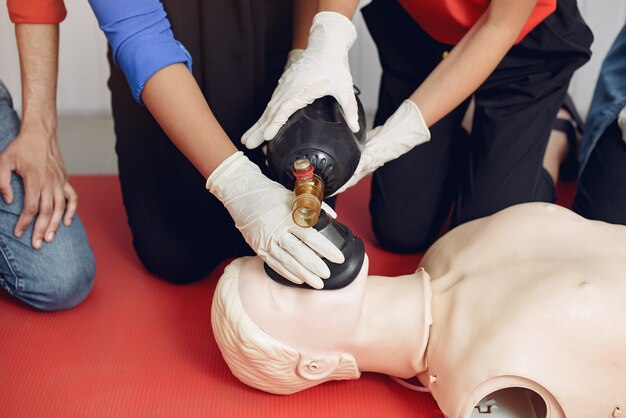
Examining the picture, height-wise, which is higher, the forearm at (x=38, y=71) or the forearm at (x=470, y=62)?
the forearm at (x=470, y=62)

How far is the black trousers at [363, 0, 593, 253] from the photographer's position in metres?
1.84

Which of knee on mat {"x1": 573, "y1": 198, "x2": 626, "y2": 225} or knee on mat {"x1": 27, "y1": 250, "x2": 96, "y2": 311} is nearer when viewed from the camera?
knee on mat {"x1": 27, "y1": 250, "x2": 96, "y2": 311}

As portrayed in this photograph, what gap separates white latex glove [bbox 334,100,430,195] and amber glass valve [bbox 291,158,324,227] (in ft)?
1.06

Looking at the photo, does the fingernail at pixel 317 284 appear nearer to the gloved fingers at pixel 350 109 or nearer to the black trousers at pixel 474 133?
the gloved fingers at pixel 350 109

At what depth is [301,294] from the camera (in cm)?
126

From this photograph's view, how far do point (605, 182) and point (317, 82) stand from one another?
93 centimetres

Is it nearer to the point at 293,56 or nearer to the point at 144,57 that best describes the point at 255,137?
the point at 144,57

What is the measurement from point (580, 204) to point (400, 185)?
0.50 m

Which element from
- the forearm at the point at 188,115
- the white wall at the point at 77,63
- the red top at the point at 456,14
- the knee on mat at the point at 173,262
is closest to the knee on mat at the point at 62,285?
the knee on mat at the point at 173,262

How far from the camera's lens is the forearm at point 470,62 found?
154cm

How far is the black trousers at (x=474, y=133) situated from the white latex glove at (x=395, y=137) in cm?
40

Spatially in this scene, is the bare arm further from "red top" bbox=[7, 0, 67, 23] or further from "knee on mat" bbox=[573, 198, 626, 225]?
"knee on mat" bbox=[573, 198, 626, 225]

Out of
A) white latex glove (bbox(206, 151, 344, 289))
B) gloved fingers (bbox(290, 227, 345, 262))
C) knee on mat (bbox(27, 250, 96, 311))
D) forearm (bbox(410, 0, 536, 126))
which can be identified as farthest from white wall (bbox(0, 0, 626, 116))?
gloved fingers (bbox(290, 227, 345, 262))

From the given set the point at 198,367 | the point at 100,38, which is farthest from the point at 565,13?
the point at 100,38
